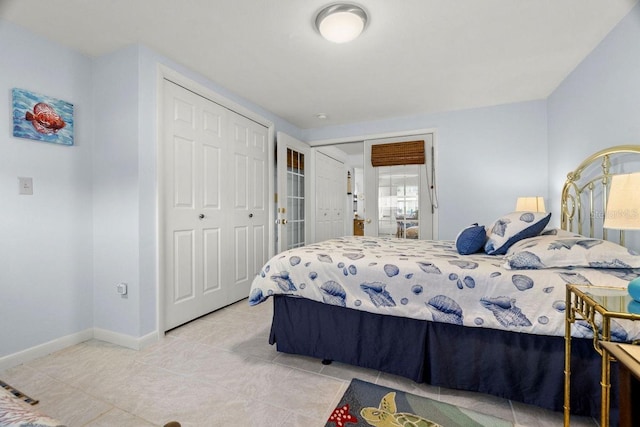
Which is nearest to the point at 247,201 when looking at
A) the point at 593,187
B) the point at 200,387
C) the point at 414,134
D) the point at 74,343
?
the point at 74,343

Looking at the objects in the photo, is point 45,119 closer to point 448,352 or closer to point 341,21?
point 341,21

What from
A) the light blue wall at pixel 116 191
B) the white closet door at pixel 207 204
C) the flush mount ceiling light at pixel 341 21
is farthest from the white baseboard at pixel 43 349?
the flush mount ceiling light at pixel 341 21

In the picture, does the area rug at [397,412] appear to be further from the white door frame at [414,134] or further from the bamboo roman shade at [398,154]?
the bamboo roman shade at [398,154]

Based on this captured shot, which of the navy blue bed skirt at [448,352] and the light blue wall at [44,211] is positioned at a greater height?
the light blue wall at [44,211]

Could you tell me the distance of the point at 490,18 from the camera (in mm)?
1985

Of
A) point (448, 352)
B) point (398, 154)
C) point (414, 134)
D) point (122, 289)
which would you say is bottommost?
point (448, 352)

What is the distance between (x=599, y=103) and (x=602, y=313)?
2.17 metres

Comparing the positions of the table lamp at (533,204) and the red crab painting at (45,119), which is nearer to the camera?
the red crab painting at (45,119)

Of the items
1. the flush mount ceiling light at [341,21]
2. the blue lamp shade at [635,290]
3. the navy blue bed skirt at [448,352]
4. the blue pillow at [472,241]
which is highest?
the flush mount ceiling light at [341,21]

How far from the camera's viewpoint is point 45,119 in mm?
2141

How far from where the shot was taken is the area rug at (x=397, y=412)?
1.44 metres

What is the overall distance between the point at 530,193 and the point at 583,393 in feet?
8.64

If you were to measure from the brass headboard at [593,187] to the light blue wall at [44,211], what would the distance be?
394cm

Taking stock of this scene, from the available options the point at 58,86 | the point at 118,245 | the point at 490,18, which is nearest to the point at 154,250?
the point at 118,245
